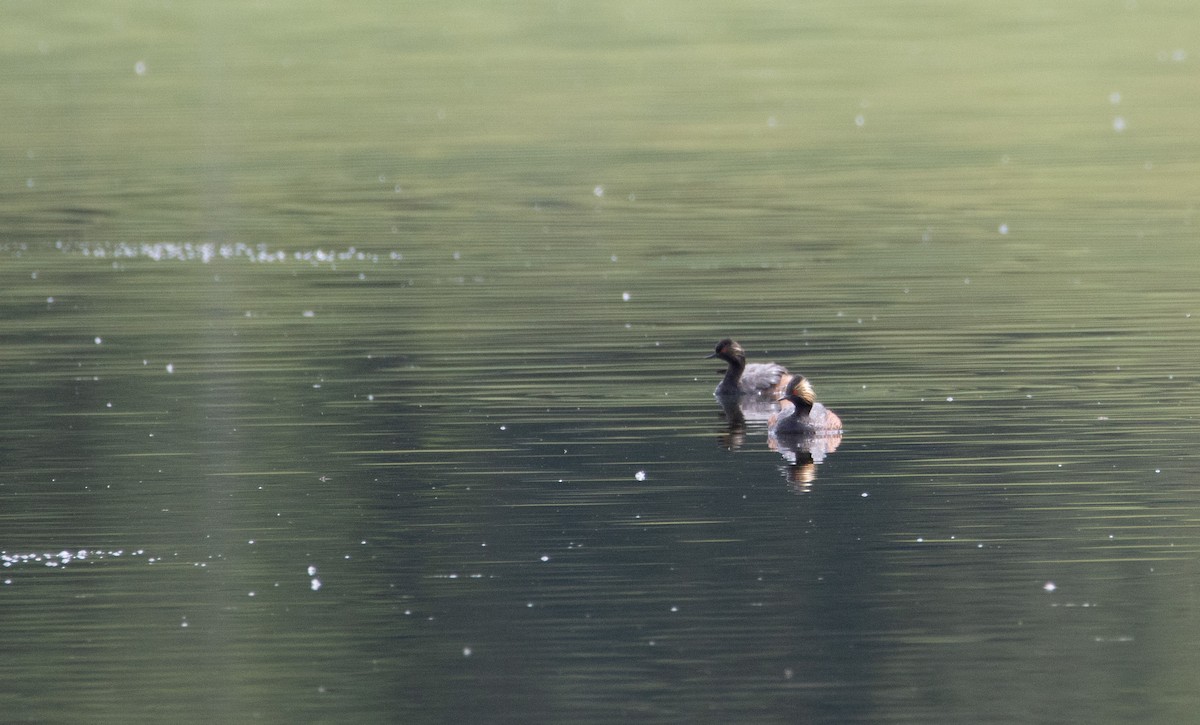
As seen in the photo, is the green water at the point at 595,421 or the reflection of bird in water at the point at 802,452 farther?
the reflection of bird in water at the point at 802,452

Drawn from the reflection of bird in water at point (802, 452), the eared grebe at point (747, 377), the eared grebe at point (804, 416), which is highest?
the eared grebe at point (747, 377)

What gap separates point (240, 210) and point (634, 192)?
542 cm

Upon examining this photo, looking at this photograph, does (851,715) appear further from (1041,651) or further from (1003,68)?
(1003,68)

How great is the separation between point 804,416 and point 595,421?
155 centimetres

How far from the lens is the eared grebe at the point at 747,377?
18641mm

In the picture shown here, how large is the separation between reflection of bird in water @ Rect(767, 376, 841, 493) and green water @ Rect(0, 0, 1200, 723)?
0.15 m

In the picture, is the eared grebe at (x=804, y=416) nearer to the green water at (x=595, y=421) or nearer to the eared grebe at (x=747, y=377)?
the green water at (x=595, y=421)

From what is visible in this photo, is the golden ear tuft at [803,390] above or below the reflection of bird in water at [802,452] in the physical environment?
above

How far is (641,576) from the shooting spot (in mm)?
12758

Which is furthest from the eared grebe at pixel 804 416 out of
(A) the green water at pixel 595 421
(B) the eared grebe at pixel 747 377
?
(B) the eared grebe at pixel 747 377

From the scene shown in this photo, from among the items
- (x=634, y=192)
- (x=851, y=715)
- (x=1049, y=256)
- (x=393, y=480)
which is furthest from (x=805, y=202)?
(x=851, y=715)

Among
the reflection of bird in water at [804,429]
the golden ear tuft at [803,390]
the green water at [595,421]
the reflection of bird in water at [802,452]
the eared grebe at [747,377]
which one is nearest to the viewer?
the green water at [595,421]

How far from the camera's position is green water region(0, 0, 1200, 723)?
11.2 m

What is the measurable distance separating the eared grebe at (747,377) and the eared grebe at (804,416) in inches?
61.8
